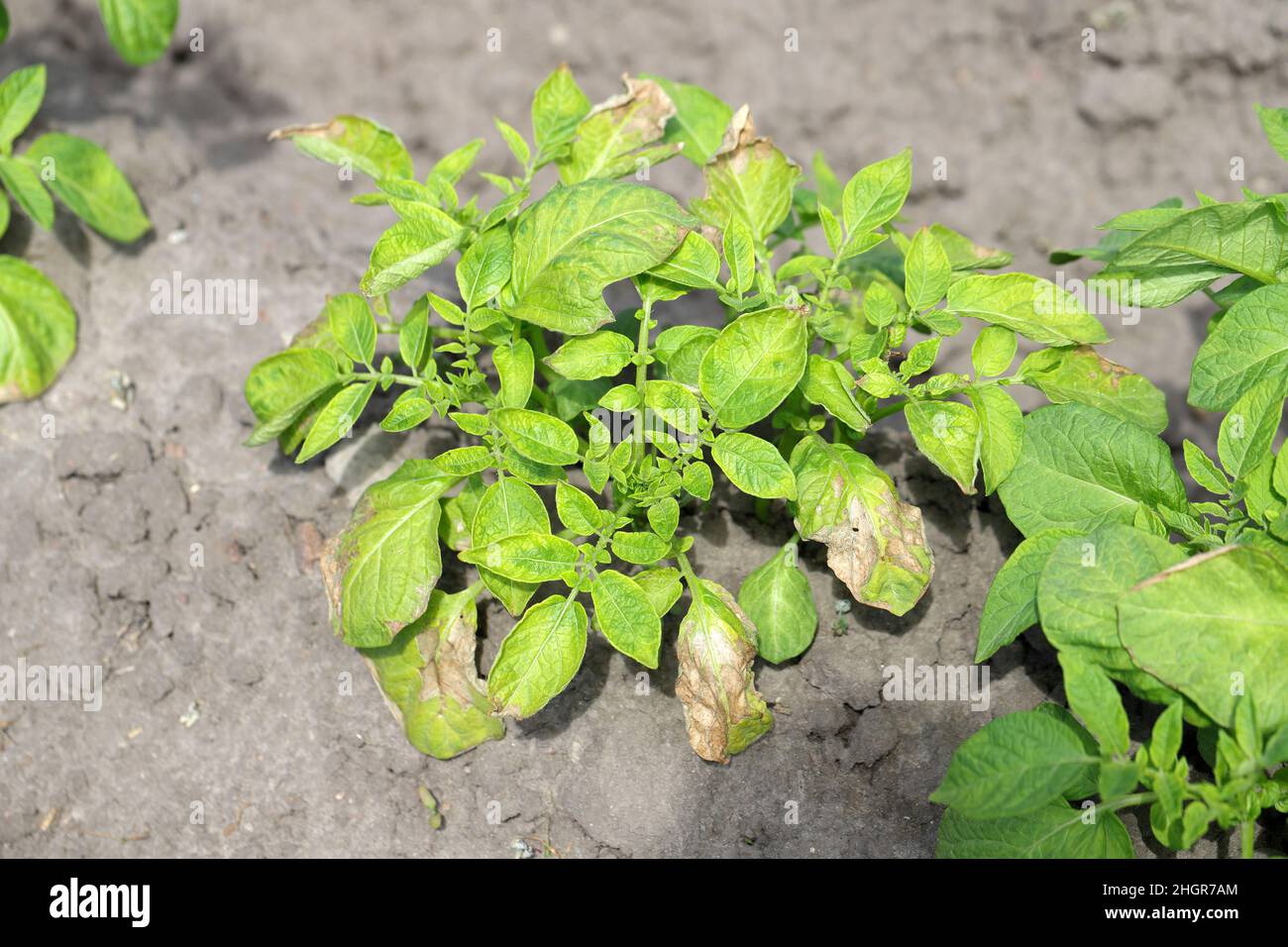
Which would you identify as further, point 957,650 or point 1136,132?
point 1136,132

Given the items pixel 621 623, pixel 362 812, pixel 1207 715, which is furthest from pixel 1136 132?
pixel 362 812

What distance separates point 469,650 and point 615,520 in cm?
44

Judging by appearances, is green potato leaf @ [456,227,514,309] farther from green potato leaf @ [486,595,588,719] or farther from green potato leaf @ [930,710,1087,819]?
green potato leaf @ [930,710,1087,819]

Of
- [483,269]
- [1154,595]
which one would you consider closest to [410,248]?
[483,269]

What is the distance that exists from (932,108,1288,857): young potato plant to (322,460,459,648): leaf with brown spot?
1.12m

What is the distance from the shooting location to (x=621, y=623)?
212 centimetres

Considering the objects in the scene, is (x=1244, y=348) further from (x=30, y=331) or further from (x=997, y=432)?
(x=30, y=331)

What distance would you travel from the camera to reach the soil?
2.31 m

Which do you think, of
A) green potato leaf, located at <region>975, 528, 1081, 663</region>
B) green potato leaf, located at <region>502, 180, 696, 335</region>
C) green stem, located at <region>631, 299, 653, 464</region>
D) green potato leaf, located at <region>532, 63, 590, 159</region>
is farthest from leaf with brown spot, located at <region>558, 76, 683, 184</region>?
green potato leaf, located at <region>975, 528, 1081, 663</region>

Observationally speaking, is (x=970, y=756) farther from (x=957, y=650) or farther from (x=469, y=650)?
(x=469, y=650)

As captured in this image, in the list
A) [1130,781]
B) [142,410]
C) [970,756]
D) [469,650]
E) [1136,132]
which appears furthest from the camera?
[1136,132]

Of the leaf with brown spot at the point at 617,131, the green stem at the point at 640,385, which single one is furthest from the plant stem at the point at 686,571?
the leaf with brown spot at the point at 617,131

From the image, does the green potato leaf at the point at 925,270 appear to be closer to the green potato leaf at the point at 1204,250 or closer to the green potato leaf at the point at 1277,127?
the green potato leaf at the point at 1204,250

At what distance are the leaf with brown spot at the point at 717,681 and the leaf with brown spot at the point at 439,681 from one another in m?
0.42
